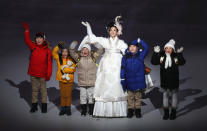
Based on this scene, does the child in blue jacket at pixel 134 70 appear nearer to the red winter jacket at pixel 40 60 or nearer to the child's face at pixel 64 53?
the child's face at pixel 64 53

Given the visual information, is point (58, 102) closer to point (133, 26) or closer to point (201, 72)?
point (201, 72)

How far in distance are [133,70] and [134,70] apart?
0.02 meters

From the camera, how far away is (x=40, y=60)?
33.6 ft

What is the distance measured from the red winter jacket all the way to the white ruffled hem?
1.13 m

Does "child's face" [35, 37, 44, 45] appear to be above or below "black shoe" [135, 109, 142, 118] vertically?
above

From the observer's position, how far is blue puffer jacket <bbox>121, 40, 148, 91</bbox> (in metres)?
9.84

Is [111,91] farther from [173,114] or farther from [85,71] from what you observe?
[173,114]

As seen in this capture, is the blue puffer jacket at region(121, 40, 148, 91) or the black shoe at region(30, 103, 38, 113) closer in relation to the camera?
the blue puffer jacket at region(121, 40, 148, 91)

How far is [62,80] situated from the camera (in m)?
10.1

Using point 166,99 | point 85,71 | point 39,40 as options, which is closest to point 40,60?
point 39,40

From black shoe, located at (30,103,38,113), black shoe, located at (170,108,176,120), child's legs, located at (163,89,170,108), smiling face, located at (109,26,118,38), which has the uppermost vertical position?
smiling face, located at (109,26,118,38)

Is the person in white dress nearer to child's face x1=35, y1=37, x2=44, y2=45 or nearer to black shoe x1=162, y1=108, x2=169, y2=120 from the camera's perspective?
black shoe x1=162, y1=108, x2=169, y2=120

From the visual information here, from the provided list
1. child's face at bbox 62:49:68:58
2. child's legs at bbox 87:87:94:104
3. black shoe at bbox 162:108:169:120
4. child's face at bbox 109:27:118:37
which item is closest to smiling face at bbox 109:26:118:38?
child's face at bbox 109:27:118:37

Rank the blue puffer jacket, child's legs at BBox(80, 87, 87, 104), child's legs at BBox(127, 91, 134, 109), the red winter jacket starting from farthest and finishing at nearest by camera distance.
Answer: the red winter jacket → child's legs at BBox(80, 87, 87, 104) → child's legs at BBox(127, 91, 134, 109) → the blue puffer jacket
